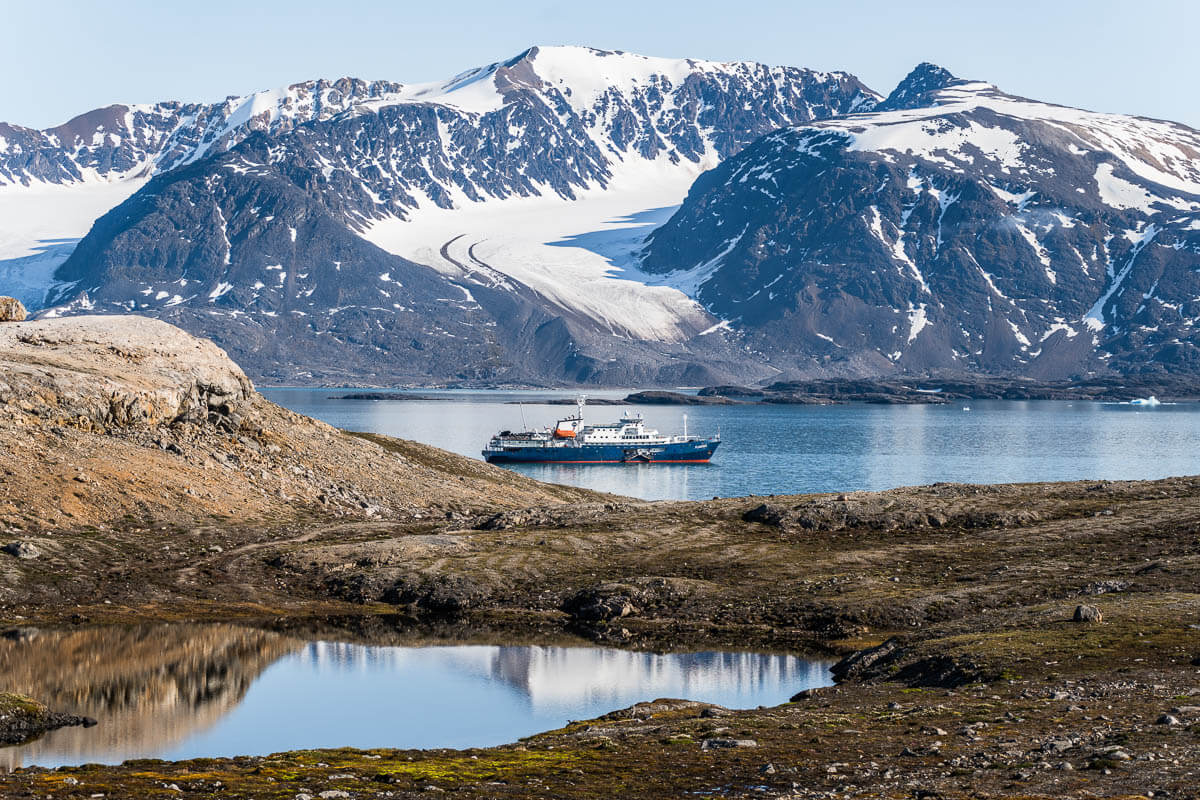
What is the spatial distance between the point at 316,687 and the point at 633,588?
18185 millimetres

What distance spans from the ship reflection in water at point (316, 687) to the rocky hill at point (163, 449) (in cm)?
1588

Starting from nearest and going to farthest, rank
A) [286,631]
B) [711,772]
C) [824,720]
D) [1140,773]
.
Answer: [1140,773] → [711,772] → [824,720] → [286,631]

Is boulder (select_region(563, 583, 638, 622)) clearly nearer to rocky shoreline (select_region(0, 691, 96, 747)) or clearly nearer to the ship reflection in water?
the ship reflection in water

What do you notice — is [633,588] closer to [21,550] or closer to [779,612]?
[779,612]

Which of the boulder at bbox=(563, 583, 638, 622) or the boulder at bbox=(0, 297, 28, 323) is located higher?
the boulder at bbox=(0, 297, 28, 323)

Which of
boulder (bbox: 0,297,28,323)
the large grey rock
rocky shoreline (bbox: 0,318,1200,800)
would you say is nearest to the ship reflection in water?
rocky shoreline (bbox: 0,318,1200,800)

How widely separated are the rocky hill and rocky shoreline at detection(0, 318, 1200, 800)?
21 cm

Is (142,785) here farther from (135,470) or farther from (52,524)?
(135,470)

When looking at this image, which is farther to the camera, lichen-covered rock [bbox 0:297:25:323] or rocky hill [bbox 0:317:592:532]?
lichen-covered rock [bbox 0:297:25:323]

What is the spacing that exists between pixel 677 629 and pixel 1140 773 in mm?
31338

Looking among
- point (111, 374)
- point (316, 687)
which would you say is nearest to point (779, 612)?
point (316, 687)

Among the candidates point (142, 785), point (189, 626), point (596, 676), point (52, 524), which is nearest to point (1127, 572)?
point (596, 676)

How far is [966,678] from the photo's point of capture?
42781mm

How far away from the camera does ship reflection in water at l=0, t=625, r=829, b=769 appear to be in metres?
40.8
